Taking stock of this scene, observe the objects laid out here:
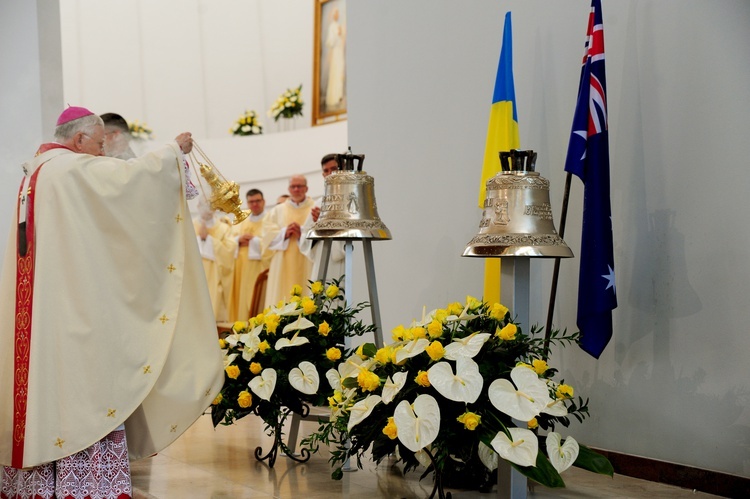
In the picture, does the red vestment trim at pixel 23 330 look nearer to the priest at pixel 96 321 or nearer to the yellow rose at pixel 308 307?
the priest at pixel 96 321

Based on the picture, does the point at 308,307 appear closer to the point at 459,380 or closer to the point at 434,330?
the point at 434,330

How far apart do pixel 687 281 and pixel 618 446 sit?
93 cm

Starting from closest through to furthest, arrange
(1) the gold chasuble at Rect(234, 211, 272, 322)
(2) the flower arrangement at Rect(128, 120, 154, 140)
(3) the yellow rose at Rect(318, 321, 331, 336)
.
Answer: (3) the yellow rose at Rect(318, 321, 331, 336), (1) the gold chasuble at Rect(234, 211, 272, 322), (2) the flower arrangement at Rect(128, 120, 154, 140)

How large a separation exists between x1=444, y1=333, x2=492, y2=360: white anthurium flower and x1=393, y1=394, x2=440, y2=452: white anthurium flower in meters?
0.19

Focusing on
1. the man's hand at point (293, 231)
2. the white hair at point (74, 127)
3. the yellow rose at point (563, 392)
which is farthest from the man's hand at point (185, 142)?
the man's hand at point (293, 231)

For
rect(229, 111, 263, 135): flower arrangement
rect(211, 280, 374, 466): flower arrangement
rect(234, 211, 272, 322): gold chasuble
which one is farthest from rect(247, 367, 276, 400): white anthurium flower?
rect(229, 111, 263, 135): flower arrangement

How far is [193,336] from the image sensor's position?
14.6 feet

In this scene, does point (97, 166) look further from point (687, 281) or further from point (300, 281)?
point (300, 281)

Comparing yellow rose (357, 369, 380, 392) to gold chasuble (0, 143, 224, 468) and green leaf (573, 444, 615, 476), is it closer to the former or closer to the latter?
green leaf (573, 444, 615, 476)

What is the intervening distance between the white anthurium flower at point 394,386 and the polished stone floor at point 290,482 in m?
0.66

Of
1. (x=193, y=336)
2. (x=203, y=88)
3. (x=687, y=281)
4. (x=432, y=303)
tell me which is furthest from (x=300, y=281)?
(x=203, y=88)


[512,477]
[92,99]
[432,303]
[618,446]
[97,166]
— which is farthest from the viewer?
[92,99]

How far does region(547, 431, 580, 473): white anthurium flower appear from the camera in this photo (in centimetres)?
355

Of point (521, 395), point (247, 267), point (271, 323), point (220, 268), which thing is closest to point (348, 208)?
point (271, 323)
